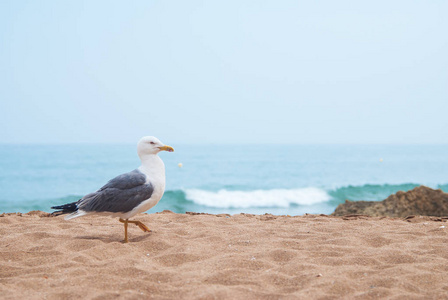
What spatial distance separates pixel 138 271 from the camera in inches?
125

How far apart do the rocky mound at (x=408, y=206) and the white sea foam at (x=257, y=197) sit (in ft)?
37.3

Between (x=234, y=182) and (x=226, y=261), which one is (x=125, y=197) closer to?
(x=226, y=261)

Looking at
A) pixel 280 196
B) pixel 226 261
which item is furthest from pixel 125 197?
pixel 280 196

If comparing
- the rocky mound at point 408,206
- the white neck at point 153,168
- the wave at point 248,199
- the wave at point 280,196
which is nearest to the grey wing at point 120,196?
the white neck at point 153,168

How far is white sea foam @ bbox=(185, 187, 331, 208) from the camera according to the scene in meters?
18.9

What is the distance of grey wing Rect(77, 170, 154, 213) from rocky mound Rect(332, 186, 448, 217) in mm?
4044

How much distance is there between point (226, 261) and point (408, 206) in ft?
15.5

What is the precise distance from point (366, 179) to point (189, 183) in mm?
13031

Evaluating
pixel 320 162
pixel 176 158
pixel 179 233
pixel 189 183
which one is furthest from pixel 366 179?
pixel 179 233

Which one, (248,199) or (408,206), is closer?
(408,206)

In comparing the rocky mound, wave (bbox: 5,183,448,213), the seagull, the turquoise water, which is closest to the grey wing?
the seagull

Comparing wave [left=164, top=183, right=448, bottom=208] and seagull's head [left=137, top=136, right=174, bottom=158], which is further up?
seagull's head [left=137, top=136, right=174, bottom=158]

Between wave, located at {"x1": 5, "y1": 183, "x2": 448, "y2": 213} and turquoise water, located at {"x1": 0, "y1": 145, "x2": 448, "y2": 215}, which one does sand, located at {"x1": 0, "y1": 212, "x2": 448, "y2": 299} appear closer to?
wave, located at {"x1": 5, "y1": 183, "x2": 448, "y2": 213}

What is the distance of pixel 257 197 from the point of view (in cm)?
2061
